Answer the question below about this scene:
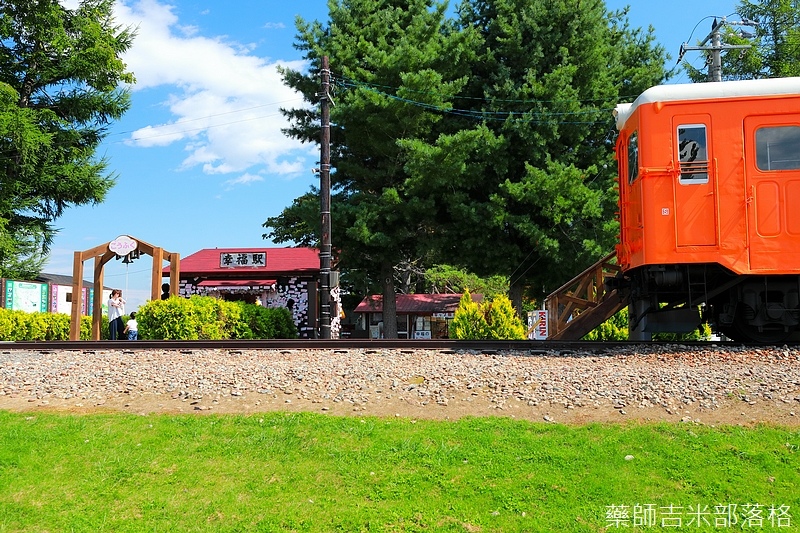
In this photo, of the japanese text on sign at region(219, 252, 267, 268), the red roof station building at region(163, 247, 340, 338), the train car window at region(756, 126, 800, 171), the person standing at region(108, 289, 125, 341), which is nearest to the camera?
the train car window at region(756, 126, 800, 171)

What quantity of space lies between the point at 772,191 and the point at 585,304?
450 centimetres

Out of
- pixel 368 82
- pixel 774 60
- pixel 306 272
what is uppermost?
pixel 774 60

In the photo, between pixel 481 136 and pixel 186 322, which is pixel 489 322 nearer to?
pixel 186 322

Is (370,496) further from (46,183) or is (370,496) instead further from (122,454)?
(46,183)

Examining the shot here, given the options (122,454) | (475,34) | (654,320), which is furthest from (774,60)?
(122,454)

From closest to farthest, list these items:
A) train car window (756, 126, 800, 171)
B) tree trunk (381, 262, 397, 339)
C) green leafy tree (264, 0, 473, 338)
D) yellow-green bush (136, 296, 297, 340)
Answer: train car window (756, 126, 800, 171)
yellow-green bush (136, 296, 297, 340)
green leafy tree (264, 0, 473, 338)
tree trunk (381, 262, 397, 339)

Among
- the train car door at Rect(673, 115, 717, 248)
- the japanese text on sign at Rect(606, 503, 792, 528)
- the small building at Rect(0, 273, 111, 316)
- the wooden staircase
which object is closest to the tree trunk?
the wooden staircase

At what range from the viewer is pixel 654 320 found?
1005 cm

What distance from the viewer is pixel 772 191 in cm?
903

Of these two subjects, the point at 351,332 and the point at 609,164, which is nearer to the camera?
the point at 609,164

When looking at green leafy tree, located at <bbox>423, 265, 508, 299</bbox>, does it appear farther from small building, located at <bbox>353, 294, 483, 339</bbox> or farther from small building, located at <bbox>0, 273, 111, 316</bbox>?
small building, located at <bbox>0, 273, 111, 316</bbox>

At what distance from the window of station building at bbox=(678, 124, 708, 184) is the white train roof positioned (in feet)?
1.47

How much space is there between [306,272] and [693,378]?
939 inches

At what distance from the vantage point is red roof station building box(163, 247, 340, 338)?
96.4 feet
